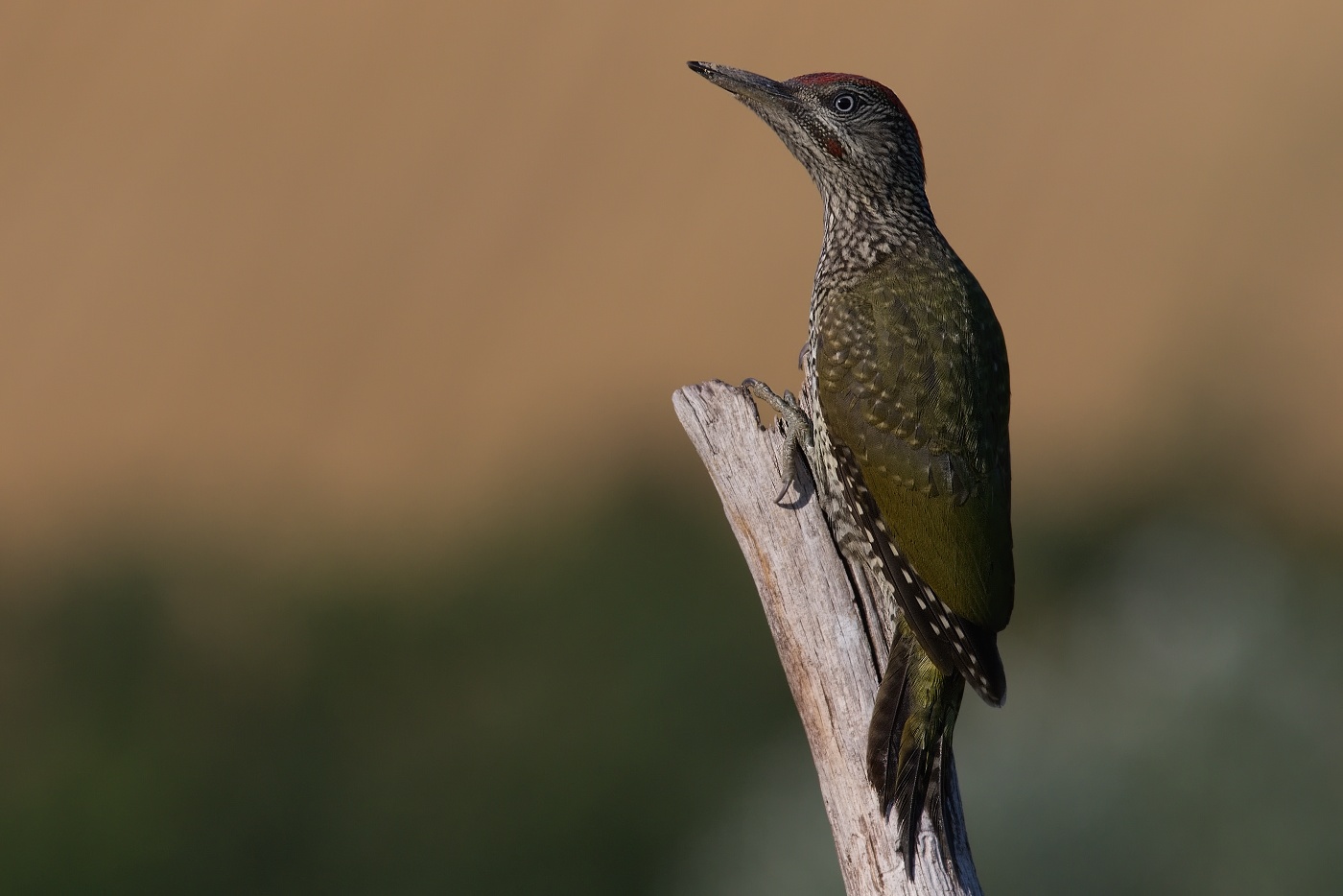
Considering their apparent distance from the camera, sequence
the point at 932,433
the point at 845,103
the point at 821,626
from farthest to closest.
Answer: the point at 845,103 < the point at 932,433 < the point at 821,626

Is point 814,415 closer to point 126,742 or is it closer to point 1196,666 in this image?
point 1196,666

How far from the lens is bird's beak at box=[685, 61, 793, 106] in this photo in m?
5.20

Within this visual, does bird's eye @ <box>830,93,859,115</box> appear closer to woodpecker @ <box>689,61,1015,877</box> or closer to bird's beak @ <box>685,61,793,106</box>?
woodpecker @ <box>689,61,1015,877</box>

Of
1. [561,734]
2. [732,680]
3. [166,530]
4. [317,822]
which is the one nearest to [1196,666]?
[732,680]

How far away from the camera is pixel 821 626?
14.0 feet

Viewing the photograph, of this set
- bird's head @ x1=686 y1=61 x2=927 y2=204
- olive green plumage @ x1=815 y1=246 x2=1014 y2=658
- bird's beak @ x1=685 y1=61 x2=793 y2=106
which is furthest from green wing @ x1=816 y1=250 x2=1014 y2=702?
bird's beak @ x1=685 y1=61 x2=793 y2=106

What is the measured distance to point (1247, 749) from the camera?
701 centimetres

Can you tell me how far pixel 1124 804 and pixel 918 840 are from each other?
3.11 meters

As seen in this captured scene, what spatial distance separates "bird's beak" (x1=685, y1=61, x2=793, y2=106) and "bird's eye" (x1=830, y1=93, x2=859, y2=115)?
6.1 inches

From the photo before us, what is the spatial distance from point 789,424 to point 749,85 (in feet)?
3.77

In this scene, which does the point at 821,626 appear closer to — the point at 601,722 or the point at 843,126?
the point at 843,126

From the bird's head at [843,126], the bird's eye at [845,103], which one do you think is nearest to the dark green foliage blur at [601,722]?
the bird's head at [843,126]

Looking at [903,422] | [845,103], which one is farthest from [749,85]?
[903,422]

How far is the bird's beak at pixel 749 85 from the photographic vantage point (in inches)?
205
